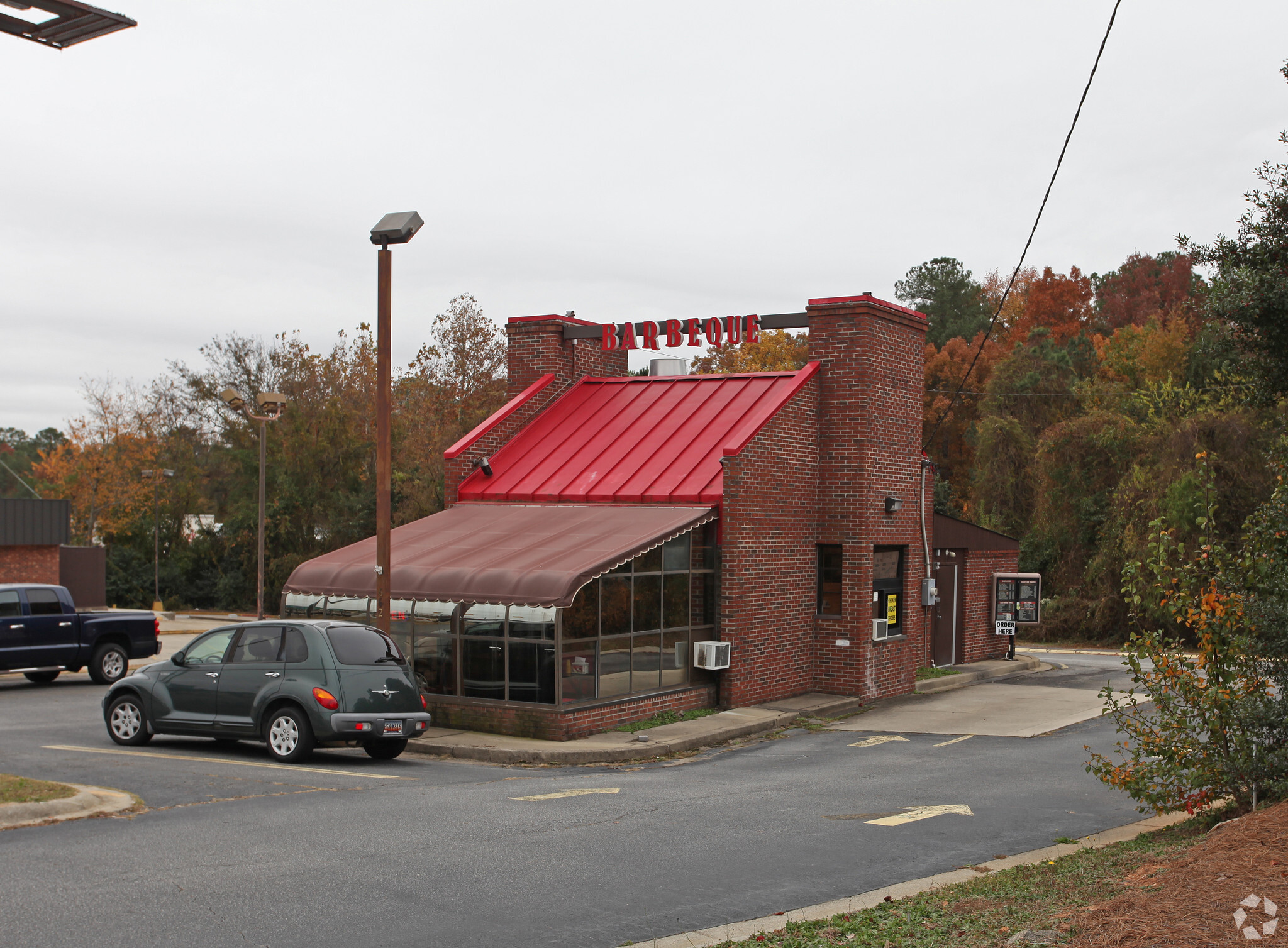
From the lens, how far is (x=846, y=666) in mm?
21359

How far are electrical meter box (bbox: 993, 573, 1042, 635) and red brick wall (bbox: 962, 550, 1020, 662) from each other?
18 cm

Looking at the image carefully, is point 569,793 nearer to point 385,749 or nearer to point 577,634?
point 385,749

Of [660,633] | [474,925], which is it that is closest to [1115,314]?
[660,633]

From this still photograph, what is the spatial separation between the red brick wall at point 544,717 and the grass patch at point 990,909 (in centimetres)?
844

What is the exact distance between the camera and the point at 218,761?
1433 centimetres

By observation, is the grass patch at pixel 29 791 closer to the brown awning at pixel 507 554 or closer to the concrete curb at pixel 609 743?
the concrete curb at pixel 609 743

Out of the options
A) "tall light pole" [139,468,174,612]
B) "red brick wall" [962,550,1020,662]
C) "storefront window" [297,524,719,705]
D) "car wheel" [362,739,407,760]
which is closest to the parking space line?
"car wheel" [362,739,407,760]

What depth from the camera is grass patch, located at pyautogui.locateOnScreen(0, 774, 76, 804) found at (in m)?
10.7

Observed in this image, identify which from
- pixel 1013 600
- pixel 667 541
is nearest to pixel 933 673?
pixel 1013 600

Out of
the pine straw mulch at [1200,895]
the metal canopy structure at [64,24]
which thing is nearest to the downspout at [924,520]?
the pine straw mulch at [1200,895]

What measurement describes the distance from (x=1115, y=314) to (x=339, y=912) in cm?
7056

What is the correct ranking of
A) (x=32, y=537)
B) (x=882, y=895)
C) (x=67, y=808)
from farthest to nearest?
(x=32, y=537), (x=67, y=808), (x=882, y=895)

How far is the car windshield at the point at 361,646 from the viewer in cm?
1453

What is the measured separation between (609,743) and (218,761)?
16.6 feet
